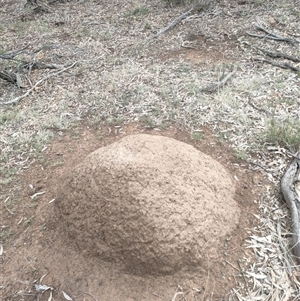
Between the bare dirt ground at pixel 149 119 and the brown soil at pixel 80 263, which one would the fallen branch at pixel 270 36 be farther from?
the brown soil at pixel 80 263

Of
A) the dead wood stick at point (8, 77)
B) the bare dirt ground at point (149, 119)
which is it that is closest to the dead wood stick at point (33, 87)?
the bare dirt ground at point (149, 119)

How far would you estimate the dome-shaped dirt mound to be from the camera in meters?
2.27

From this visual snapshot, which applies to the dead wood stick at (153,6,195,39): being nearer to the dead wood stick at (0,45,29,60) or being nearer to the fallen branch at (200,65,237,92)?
the fallen branch at (200,65,237,92)

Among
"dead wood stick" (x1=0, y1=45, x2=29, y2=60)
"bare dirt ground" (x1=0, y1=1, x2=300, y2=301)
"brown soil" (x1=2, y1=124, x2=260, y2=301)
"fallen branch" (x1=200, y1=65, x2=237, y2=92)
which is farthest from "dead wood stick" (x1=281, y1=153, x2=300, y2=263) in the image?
"dead wood stick" (x1=0, y1=45, x2=29, y2=60)

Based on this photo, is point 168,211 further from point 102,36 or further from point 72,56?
point 102,36

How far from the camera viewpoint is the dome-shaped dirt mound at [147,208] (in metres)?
2.27

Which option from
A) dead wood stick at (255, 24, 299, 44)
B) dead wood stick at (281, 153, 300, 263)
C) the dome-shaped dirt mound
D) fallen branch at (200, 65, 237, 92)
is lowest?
fallen branch at (200, 65, 237, 92)

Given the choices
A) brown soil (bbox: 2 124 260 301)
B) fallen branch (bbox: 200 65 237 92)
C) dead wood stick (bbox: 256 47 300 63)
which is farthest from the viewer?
dead wood stick (bbox: 256 47 300 63)

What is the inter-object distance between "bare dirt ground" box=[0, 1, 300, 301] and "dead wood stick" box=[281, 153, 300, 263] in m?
0.06

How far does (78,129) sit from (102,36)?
8.58 feet

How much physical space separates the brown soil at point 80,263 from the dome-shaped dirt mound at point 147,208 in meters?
0.05

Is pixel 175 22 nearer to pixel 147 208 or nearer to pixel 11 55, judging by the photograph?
pixel 11 55

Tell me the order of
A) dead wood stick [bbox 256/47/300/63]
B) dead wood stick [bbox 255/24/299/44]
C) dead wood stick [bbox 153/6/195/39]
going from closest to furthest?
dead wood stick [bbox 256/47/300/63] < dead wood stick [bbox 255/24/299/44] < dead wood stick [bbox 153/6/195/39]

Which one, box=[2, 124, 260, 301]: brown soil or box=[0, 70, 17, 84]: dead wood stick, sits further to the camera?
box=[0, 70, 17, 84]: dead wood stick
